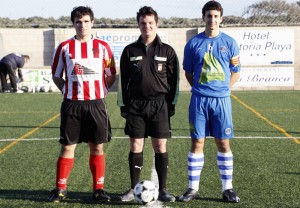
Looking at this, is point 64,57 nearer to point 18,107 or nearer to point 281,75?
point 18,107

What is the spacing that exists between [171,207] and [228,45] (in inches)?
65.4

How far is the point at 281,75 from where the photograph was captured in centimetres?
2806

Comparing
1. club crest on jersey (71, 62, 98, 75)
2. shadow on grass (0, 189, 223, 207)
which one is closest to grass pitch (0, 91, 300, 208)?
shadow on grass (0, 189, 223, 207)

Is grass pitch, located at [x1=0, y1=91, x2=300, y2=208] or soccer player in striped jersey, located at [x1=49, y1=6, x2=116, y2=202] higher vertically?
soccer player in striped jersey, located at [x1=49, y1=6, x2=116, y2=202]

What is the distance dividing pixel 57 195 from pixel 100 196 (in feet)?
1.38

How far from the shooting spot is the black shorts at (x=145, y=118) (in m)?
6.34

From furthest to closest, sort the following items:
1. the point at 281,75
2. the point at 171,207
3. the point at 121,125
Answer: the point at 281,75 → the point at 121,125 → the point at 171,207

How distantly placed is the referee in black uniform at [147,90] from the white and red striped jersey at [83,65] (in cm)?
21

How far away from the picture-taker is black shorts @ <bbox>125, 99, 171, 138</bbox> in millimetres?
6344

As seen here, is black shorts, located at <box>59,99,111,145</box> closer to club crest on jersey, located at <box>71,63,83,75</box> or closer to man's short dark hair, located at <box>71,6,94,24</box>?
club crest on jersey, located at <box>71,63,83,75</box>

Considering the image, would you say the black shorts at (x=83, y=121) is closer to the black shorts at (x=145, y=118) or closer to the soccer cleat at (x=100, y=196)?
the black shorts at (x=145, y=118)

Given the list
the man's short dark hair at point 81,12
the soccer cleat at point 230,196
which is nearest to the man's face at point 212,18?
the man's short dark hair at point 81,12

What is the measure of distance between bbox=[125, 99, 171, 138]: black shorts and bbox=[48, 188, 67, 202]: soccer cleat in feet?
2.85

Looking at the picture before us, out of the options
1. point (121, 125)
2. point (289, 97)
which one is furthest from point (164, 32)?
point (121, 125)
